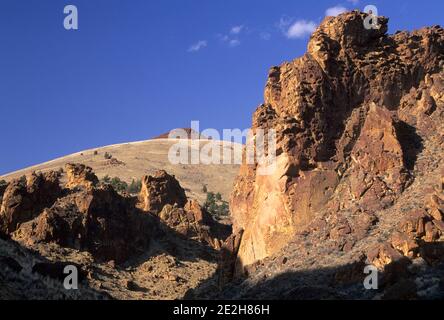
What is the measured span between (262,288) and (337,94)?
39.9 feet

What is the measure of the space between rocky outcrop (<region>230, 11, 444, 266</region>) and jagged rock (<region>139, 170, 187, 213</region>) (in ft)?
57.6

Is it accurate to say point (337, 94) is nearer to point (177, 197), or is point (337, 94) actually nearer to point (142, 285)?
point (142, 285)

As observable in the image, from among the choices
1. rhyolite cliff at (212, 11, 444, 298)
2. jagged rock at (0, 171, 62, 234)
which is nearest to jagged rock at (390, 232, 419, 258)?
rhyolite cliff at (212, 11, 444, 298)

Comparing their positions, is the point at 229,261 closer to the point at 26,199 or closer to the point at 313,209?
the point at 313,209

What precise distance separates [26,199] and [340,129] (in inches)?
908

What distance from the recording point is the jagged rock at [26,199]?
4456cm

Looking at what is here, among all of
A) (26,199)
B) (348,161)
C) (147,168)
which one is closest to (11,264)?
(348,161)

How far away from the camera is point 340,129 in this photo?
34.4 meters

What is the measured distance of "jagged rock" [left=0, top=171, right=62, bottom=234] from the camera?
146 feet

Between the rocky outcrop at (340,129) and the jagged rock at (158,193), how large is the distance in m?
17.6

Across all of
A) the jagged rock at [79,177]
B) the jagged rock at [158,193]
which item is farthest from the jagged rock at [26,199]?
the jagged rock at [158,193]
